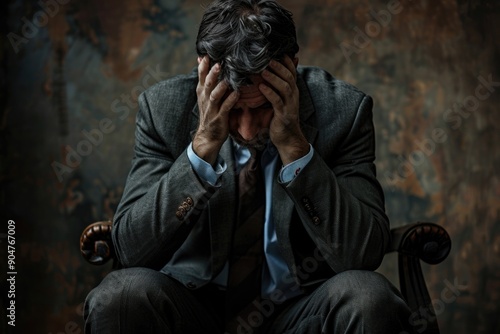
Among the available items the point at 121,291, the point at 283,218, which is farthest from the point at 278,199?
the point at 121,291

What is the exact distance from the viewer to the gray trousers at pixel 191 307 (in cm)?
179

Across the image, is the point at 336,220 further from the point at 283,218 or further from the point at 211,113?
the point at 211,113

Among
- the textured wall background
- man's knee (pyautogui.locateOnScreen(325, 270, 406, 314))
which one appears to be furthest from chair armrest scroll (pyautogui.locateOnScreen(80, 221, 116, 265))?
the textured wall background

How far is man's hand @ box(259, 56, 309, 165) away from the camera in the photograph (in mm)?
2031

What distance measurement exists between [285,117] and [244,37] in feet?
0.71

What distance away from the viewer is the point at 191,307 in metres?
2.02

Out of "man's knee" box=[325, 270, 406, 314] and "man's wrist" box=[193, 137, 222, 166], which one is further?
"man's wrist" box=[193, 137, 222, 166]

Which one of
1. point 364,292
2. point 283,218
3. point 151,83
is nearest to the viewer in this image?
point 364,292

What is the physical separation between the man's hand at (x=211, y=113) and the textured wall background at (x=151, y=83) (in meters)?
1.16

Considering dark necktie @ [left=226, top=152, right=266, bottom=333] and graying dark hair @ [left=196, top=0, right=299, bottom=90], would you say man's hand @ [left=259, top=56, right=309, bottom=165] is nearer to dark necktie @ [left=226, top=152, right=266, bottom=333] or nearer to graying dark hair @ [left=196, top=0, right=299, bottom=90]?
graying dark hair @ [left=196, top=0, right=299, bottom=90]

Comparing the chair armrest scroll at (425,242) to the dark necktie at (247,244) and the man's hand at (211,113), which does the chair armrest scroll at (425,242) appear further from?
the man's hand at (211,113)

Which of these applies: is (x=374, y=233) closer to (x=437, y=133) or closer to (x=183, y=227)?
(x=183, y=227)

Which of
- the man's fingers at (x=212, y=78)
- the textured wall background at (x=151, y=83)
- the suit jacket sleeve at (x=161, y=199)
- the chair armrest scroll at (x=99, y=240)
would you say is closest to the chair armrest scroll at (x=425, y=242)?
the suit jacket sleeve at (x=161, y=199)

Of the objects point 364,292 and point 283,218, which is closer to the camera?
point 364,292
